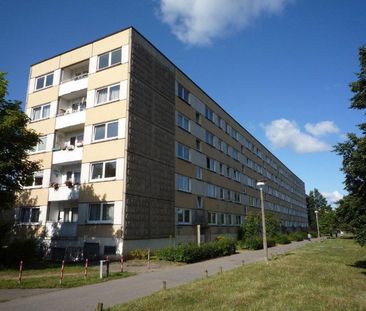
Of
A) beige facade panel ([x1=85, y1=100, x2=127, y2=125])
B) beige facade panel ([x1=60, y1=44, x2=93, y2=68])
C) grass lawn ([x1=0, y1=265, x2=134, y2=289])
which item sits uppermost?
beige facade panel ([x1=60, y1=44, x2=93, y2=68])

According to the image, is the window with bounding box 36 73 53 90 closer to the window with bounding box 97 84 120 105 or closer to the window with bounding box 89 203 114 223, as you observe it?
the window with bounding box 97 84 120 105

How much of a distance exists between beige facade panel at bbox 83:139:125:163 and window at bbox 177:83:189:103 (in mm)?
11379

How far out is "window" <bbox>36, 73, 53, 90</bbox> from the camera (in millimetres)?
32844

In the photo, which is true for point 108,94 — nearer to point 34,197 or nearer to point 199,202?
point 34,197

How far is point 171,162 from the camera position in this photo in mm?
31469

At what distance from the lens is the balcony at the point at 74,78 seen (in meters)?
30.1

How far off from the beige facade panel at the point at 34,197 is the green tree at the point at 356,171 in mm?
22490

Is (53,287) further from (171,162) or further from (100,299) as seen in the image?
(171,162)

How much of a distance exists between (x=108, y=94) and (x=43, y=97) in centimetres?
812

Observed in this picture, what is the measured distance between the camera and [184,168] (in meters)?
34.0

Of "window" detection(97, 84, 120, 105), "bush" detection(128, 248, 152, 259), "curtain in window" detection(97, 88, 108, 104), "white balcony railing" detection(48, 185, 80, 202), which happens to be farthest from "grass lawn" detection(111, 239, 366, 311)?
"curtain in window" detection(97, 88, 108, 104)

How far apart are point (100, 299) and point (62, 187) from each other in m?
18.2

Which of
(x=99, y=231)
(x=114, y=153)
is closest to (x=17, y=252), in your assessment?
(x=99, y=231)

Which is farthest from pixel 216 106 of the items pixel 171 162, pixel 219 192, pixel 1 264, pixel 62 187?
pixel 1 264
